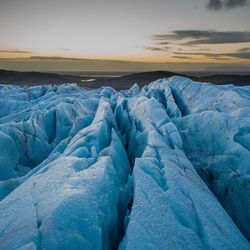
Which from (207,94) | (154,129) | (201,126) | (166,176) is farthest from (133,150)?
(207,94)

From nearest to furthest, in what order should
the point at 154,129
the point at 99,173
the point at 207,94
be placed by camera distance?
the point at 99,173, the point at 154,129, the point at 207,94

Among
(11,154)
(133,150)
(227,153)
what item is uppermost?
(227,153)

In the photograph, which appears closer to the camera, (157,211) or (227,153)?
(157,211)

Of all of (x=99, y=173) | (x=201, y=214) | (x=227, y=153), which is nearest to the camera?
(x=201, y=214)

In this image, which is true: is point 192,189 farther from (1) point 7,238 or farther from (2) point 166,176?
(1) point 7,238

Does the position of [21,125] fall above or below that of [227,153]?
below

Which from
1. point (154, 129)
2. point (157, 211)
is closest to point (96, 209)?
point (157, 211)

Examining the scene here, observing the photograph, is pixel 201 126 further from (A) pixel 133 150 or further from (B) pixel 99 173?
(B) pixel 99 173
